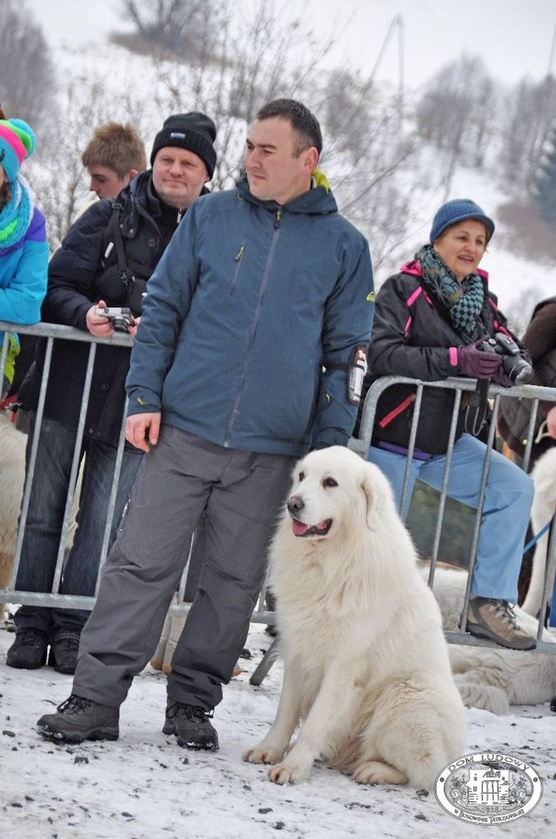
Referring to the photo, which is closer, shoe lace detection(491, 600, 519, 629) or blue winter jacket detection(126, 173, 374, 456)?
blue winter jacket detection(126, 173, 374, 456)

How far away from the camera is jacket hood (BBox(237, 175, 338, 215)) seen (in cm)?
380

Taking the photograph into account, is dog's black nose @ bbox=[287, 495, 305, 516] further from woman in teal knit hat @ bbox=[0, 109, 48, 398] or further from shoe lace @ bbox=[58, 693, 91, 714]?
woman in teal knit hat @ bbox=[0, 109, 48, 398]

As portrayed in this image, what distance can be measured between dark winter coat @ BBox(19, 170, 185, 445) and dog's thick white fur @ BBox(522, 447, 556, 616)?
7.80 feet

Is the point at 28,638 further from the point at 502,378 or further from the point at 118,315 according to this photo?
the point at 502,378

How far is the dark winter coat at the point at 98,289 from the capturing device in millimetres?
4629

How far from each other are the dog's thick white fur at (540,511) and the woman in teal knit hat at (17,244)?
284 cm

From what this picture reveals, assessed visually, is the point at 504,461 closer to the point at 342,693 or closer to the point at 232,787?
the point at 342,693

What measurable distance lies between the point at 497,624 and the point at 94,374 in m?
2.23

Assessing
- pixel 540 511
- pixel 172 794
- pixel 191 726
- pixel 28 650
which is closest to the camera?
pixel 172 794

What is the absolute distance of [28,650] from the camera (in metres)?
4.57

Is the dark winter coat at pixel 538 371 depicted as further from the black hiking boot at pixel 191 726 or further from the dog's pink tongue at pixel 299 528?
the black hiking boot at pixel 191 726

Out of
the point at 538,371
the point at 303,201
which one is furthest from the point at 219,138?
the point at 303,201

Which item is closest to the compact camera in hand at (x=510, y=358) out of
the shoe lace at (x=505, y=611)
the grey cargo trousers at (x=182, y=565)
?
the shoe lace at (x=505, y=611)

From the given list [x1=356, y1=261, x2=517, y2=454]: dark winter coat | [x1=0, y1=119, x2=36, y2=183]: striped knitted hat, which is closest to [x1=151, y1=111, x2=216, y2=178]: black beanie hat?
[x1=0, y1=119, x2=36, y2=183]: striped knitted hat
